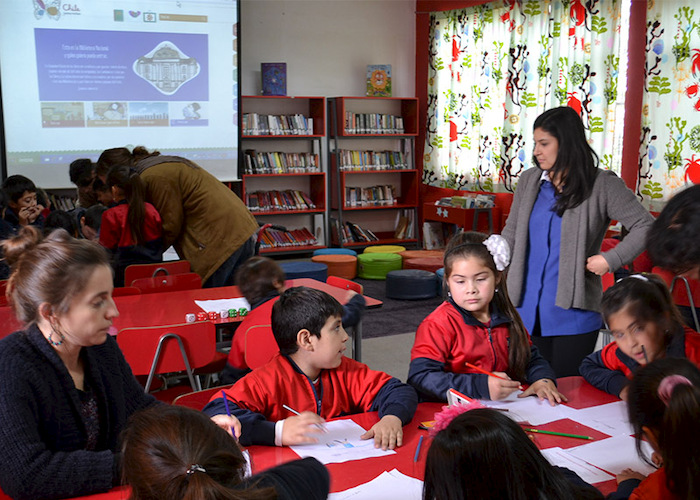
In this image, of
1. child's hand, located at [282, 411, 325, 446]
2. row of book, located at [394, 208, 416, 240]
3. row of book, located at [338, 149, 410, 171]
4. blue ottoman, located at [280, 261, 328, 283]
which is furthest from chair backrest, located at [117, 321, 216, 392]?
row of book, located at [394, 208, 416, 240]

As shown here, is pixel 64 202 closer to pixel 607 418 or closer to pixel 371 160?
pixel 371 160

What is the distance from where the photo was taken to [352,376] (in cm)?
200

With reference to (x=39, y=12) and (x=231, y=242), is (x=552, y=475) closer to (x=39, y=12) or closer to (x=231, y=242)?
(x=231, y=242)

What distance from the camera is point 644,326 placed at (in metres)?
1.98

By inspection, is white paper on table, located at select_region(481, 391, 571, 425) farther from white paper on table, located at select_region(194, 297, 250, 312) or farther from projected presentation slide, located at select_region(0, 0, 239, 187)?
projected presentation slide, located at select_region(0, 0, 239, 187)

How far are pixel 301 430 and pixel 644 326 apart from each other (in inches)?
41.2

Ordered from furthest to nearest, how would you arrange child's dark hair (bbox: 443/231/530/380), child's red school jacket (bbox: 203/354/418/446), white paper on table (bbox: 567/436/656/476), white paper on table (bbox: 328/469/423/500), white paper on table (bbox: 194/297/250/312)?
white paper on table (bbox: 194/297/250/312) < child's dark hair (bbox: 443/231/530/380) < child's red school jacket (bbox: 203/354/418/446) < white paper on table (bbox: 567/436/656/476) < white paper on table (bbox: 328/469/423/500)

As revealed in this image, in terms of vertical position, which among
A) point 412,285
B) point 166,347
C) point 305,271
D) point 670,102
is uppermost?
point 670,102

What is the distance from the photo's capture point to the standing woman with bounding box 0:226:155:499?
145 cm

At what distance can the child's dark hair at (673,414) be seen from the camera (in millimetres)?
1187

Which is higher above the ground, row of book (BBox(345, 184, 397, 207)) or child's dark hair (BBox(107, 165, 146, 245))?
child's dark hair (BBox(107, 165, 146, 245))

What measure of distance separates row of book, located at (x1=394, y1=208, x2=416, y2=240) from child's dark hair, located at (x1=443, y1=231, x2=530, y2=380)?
6644 mm

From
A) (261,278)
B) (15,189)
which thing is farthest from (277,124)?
(261,278)

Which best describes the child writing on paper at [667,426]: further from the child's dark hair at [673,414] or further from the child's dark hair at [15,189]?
the child's dark hair at [15,189]
